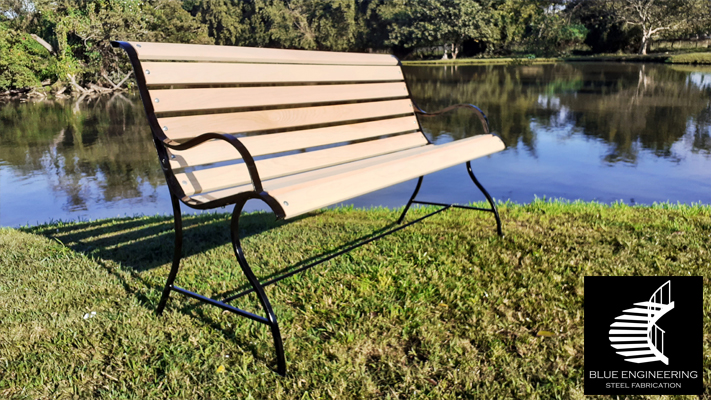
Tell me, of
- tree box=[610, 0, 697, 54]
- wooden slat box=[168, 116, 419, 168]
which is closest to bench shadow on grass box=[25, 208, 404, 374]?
wooden slat box=[168, 116, 419, 168]

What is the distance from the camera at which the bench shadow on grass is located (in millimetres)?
2701

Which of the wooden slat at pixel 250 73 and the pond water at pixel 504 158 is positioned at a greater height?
the wooden slat at pixel 250 73

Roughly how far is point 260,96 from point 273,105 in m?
0.10

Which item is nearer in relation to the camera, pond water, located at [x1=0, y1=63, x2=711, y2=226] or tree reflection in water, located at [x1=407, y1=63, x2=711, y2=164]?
pond water, located at [x1=0, y1=63, x2=711, y2=226]

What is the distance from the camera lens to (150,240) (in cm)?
344

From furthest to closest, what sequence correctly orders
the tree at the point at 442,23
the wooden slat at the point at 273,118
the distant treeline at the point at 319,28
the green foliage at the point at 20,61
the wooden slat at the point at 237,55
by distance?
the tree at the point at 442,23 < the distant treeline at the point at 319,28 < the green foliage at the point at 20,61 < the wooden slat at the point at 273,118 < the wooden slat at the point at 237,55

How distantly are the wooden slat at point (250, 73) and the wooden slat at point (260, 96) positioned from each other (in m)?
0.04

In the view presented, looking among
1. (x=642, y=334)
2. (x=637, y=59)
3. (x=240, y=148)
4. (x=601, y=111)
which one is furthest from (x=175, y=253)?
(x=637, y=59)

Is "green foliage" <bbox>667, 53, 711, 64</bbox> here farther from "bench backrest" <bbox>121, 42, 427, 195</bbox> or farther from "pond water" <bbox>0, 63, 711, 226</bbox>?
"bench backrest" <bbox>121, 42, 427, 195</bbox>

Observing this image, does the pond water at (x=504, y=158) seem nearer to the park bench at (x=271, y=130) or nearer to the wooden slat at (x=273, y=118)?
the wooden slat at (x=273, y=118)

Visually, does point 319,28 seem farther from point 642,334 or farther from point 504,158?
point 642,334

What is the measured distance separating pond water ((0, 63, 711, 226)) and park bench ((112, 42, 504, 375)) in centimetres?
158

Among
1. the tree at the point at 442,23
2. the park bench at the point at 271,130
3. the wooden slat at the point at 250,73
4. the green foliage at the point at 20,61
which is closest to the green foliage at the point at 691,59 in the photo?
the tree at the point at 442,23

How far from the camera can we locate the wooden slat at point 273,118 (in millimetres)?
2199
